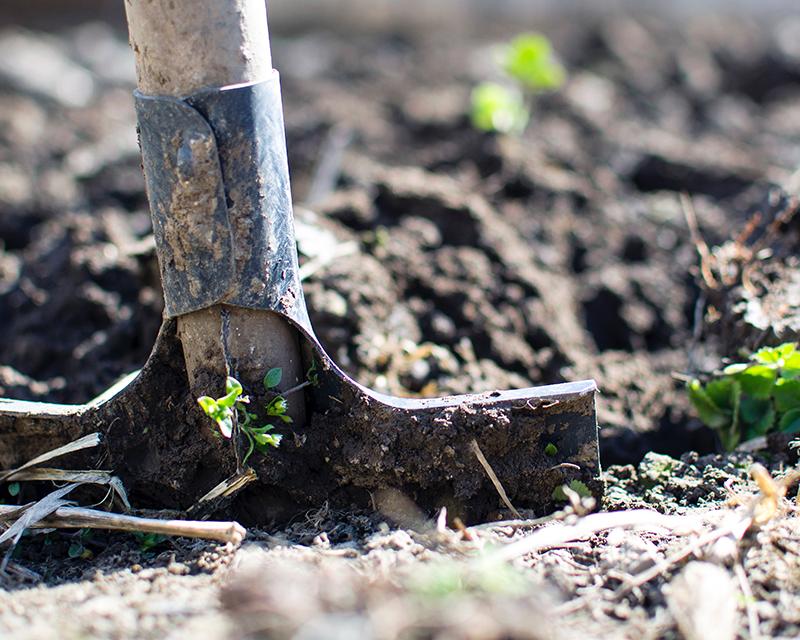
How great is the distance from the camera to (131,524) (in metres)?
1.64

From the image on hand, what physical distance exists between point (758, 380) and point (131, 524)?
129cm

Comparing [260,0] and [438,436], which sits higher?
[260,0]

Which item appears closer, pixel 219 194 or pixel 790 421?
pixel 219 194

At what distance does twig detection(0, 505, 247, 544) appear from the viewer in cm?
160

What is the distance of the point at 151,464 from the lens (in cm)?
179

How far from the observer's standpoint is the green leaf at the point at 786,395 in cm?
196

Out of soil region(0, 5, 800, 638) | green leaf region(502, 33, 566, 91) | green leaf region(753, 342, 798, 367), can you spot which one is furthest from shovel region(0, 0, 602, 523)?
green leaf region(502, 33, 566, 91)

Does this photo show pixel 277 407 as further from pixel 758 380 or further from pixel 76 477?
pixel 758 380

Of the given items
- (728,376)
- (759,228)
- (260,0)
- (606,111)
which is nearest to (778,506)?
(728,376)

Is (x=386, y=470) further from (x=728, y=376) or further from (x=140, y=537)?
(x=728, y=376)

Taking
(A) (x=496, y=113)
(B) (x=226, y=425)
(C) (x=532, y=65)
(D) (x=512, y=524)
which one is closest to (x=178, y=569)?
(B) (x=226, y=425)

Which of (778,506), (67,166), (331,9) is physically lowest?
(778,506)

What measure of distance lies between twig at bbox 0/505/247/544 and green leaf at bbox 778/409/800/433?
1.13m

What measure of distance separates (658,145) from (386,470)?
2.85 metres
